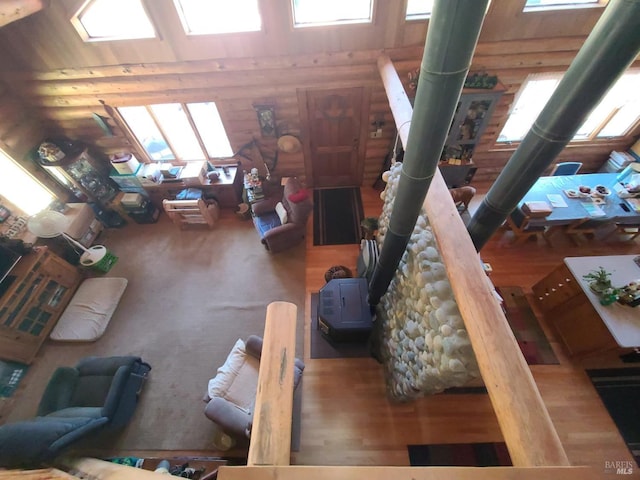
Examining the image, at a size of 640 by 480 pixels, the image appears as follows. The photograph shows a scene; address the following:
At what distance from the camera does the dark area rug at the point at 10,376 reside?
342 centimetres

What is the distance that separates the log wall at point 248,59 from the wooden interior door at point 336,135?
151mm

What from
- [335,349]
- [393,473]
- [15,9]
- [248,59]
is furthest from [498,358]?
[15,9]

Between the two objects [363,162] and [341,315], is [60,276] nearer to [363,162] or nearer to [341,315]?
[341,315]

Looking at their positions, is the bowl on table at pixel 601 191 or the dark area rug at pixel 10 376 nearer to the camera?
the dark area rug at pixel 10 376

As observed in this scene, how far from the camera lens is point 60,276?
4109mm

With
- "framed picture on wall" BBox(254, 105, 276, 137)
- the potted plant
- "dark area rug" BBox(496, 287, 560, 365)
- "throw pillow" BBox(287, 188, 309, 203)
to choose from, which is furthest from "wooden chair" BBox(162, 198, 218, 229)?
the potted plant

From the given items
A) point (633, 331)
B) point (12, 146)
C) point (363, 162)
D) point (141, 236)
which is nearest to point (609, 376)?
point (633, 331)

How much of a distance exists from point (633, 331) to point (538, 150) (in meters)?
2.42

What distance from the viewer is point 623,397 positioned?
9.99 feet

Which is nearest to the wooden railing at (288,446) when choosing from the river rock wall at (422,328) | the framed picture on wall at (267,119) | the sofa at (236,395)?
the river rock wall at (422,328)

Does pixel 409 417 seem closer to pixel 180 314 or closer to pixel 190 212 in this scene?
pixel 180 314

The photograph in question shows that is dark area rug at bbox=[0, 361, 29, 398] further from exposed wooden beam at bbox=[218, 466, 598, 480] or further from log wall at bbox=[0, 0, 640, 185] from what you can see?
exposed wooden beam at bbox=[218, 466, 598, 480]

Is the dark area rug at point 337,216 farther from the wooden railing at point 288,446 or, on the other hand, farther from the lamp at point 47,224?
the lamp at point 47,224

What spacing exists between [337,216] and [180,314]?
291 cm
